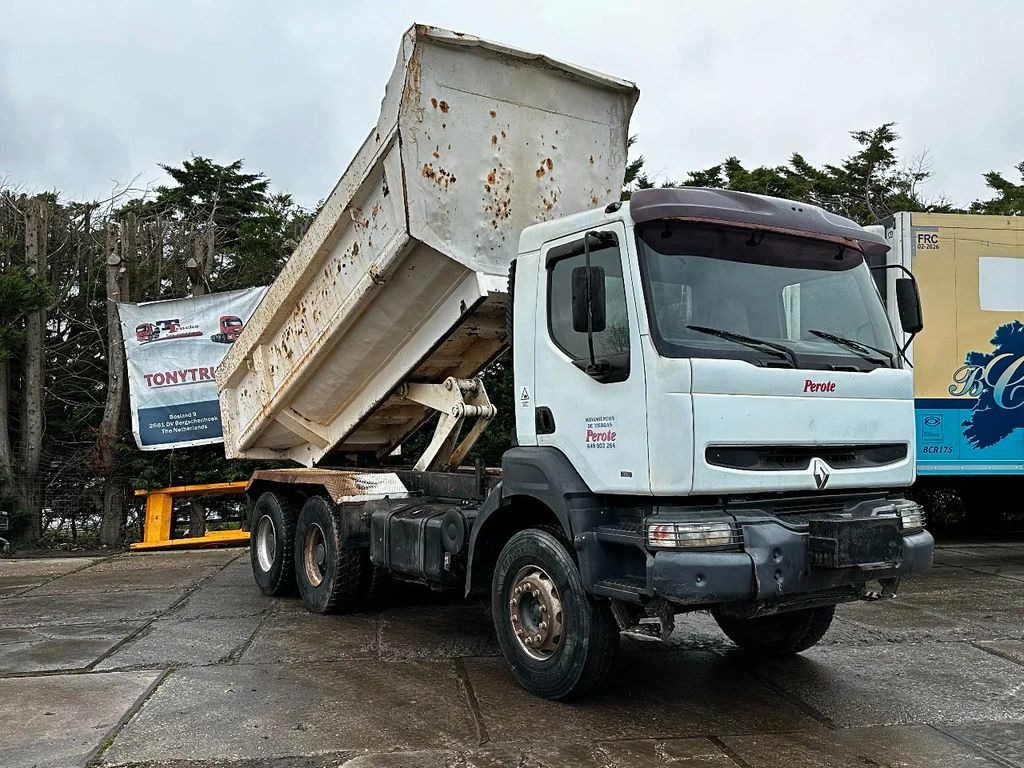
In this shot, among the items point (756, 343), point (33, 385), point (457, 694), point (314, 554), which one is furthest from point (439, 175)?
point (33, 385)

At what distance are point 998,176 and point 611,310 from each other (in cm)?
2594

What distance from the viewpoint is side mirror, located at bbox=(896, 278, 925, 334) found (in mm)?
5676

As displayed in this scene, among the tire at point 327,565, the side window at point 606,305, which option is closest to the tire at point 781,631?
the side window at point 606,305

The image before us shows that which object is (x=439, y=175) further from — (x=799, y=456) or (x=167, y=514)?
(x=167, y=514)

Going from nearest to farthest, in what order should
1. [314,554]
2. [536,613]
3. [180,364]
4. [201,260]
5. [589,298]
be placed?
[589,298], [536,613], [314,554], [180,364], [201,260]

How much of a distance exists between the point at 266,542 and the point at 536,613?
4258 mm

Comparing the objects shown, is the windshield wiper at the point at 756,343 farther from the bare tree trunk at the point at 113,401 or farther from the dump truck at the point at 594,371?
the bare tree trunk at the point at 113,401

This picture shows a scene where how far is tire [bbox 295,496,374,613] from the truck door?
2.76 metres

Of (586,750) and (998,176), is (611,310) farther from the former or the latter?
(998,176)

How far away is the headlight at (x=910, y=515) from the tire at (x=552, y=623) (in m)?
1.65

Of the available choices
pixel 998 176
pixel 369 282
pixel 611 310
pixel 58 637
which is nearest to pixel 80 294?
pixel 58 637

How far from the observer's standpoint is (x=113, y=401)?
502 inches

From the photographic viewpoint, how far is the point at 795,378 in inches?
193

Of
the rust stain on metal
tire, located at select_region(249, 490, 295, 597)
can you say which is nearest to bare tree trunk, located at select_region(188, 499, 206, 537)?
tire, located at select_region(249, 490, 295, 597)
